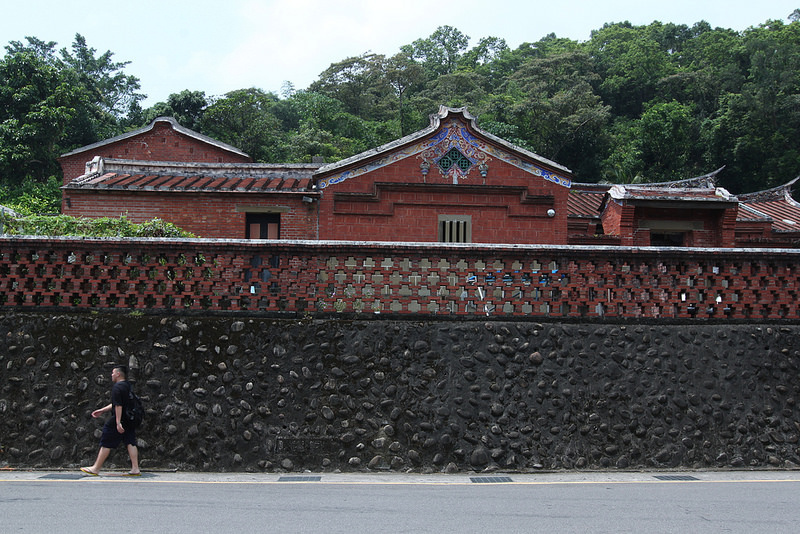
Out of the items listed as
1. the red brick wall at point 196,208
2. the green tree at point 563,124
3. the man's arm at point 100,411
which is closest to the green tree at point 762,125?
the green tree at point 563,124

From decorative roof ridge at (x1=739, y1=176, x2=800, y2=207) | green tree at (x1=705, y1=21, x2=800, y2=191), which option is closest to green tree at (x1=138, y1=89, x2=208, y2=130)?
decorative roof ridge at (x1=739, y1=176, x2=800, y2=207)

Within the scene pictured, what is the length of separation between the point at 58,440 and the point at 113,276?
7.18 feet

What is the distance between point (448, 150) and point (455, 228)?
5.86 ft

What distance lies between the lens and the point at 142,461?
28.7 feet

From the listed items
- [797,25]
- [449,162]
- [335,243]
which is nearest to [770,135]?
[797,25]

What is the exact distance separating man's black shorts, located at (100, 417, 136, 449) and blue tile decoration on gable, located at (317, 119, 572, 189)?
8.58m

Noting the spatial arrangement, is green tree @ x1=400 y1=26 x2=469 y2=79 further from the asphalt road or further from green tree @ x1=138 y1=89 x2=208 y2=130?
the asphalt road

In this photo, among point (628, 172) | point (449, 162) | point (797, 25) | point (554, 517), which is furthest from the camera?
point (797, 25)

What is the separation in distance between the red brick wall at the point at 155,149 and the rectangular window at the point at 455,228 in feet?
49.5

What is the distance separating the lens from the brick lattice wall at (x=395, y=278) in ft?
31.0

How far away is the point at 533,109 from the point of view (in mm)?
41938

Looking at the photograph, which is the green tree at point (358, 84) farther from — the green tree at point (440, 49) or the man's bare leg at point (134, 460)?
the man's bare leg at point (134, 460)

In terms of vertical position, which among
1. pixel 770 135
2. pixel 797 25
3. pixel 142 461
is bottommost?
pixel 142 461

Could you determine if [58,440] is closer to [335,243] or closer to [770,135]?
[335,243]
